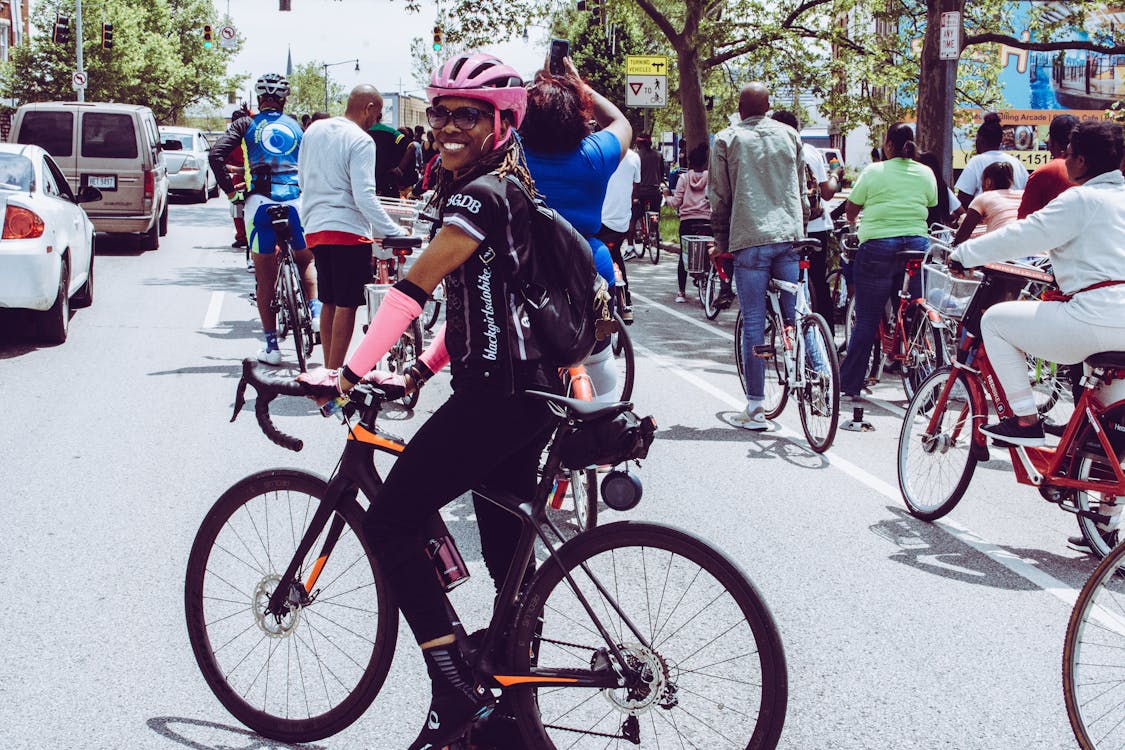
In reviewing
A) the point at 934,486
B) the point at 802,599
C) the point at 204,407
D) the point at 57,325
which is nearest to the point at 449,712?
the point at 802,599

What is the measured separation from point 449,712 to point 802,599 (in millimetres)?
2177

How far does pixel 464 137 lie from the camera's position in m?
3.16

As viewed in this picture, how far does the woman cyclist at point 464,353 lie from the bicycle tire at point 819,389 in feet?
14.6

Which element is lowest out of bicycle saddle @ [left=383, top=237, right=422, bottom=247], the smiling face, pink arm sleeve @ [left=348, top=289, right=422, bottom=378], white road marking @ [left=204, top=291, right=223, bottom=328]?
white road marking @ [left=204, top=291, right=223, bottom=328]

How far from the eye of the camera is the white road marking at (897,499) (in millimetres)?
5293

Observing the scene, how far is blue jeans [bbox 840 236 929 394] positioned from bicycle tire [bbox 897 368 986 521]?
2.15 meters

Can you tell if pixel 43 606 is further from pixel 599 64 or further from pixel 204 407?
pixel 599 64

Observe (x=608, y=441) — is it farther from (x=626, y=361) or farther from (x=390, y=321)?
(x=626, y=361)

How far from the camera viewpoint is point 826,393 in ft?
24.6

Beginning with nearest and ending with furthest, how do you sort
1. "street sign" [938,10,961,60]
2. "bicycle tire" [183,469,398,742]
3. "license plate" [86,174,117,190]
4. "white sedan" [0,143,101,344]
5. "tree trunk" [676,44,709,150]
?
"bicycle tire" [183,469,398,742]
"white sedan" [0,143,101,344]
"street sign" [938,10,961,60]
"license plate" [86,174,117,190]
"tree trunk" [676,44,709,150]

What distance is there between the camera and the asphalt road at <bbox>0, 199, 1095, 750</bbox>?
389 centimetres

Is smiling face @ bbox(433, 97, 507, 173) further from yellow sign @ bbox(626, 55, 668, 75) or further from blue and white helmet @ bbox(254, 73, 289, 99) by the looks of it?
yellow sign @ bbox(626, 55, 668, 75)

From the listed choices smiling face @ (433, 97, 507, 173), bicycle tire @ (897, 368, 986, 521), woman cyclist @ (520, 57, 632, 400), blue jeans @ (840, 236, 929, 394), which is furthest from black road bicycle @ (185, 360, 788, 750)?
blue jeans @ (840, 236, 929, 394)

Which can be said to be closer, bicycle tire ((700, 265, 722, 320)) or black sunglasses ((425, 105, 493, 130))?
black sunglasses ((425, 105, 493, 130))
